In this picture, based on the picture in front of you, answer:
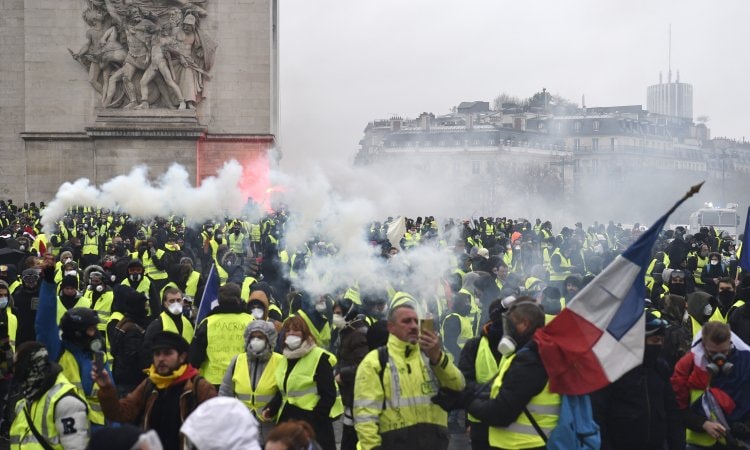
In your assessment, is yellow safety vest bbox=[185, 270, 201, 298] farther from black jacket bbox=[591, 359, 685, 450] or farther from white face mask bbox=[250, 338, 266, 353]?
black jacket bbox=[591, 359, 685, 450]

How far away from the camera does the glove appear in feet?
21.1

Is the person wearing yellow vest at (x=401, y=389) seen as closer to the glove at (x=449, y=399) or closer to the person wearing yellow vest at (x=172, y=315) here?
the glove at (x=449, y=399)

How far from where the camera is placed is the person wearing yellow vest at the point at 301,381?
7422mm

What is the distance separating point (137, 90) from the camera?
1451 inches

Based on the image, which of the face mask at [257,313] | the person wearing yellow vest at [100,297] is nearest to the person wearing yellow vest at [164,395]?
the face mask at [257,313]

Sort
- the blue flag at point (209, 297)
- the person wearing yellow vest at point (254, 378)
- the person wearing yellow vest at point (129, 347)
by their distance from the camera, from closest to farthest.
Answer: the person wearing yellow vest at point (254, 378) → the person wearing yellow vest at point (129, 347) → the blue flag at point (209, 297)

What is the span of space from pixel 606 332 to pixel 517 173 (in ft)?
233

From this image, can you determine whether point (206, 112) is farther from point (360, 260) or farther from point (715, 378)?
point (715, 378)

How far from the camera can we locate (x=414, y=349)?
662cm

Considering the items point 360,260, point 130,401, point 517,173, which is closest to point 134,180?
point 360,260

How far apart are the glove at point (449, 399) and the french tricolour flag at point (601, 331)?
706mm

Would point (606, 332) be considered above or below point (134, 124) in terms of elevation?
below

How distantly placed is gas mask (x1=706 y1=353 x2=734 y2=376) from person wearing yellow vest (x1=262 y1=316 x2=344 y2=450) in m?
2.58

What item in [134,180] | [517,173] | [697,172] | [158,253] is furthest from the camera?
[697,172]
